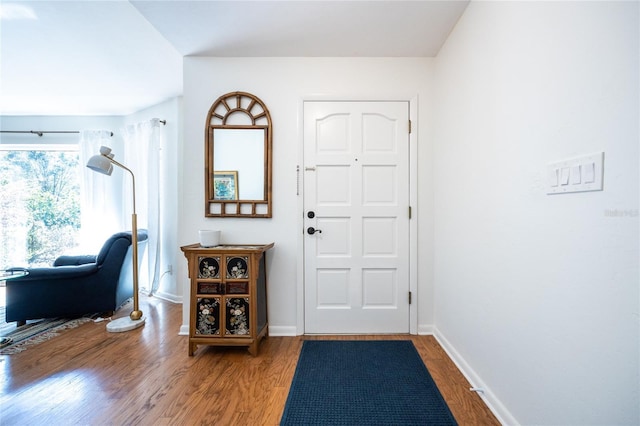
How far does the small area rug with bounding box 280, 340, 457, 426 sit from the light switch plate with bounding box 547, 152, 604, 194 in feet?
3.99

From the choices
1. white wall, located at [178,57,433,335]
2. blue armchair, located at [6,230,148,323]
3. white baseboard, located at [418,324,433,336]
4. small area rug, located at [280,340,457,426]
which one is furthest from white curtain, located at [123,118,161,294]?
white baseboard, located at [418,324,433,336]

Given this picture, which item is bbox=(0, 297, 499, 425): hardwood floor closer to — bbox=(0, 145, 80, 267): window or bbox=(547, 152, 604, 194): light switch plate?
bbox=(547, 152, 604, 194): light switch plate

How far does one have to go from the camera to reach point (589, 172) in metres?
0.91

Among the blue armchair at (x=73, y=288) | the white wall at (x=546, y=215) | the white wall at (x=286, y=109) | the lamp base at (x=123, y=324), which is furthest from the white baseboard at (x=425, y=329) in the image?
the blue armchair at (x=73, y=288)

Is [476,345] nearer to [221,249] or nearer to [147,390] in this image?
[221,249]

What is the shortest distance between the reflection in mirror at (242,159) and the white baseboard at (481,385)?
6.12ft

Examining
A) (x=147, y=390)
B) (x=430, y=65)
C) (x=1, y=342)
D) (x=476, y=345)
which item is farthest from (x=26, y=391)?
(x=430, y=65)

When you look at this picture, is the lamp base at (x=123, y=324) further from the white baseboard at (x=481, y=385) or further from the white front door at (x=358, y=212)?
the white baseboard at (x=481, y=385)

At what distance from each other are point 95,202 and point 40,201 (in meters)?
0.92

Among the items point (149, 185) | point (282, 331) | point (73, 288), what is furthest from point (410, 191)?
point (73, 288)

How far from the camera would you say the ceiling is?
1823mm

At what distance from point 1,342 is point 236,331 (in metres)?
1.91

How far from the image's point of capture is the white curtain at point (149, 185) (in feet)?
11.0

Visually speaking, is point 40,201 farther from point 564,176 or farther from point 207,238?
point 564,176
